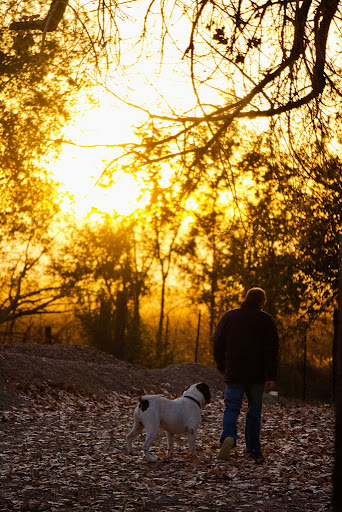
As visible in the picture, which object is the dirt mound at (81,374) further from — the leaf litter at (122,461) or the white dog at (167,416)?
the white dog at (167,416)

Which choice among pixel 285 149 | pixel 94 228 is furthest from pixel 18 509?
pixel 94 228

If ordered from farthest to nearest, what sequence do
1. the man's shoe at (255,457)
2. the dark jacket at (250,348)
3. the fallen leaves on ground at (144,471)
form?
the man's shoe at (255,457)
the dark jacket at (250,348)
the fallen leaves on ground at (144,471)

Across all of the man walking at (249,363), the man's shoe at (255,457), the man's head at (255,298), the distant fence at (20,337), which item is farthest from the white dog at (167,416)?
the distant fence at (20,337)

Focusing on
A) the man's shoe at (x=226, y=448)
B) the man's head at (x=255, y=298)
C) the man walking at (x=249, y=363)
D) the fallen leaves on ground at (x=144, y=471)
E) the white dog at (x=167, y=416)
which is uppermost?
the man's head at (x=255, y=298)

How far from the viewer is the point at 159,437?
10.6 meters

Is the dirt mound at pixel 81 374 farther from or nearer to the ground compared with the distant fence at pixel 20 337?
nearer to the ground

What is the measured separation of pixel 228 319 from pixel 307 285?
24.4 feet

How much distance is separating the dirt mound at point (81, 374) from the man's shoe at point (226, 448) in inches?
243

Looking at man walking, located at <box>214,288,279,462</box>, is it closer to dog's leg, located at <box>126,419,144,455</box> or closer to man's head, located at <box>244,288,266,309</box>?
man's head, located at <box>244,288,266,309</box>

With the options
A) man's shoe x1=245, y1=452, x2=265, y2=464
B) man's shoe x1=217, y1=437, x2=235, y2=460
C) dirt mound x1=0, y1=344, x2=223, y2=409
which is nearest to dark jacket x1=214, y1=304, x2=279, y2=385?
man's shoe x1=217, y1=437, x2=235, y2=460

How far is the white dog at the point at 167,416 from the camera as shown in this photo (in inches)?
310

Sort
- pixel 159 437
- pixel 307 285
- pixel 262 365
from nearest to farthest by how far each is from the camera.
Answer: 1. pixel 262 365
2. pixel 159 437
3. pixel 307 285

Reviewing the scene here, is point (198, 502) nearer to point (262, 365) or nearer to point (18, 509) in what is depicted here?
point (18, 509)

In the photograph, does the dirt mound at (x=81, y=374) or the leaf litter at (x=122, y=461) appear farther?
the dirt mound at (x=81, y=374)
